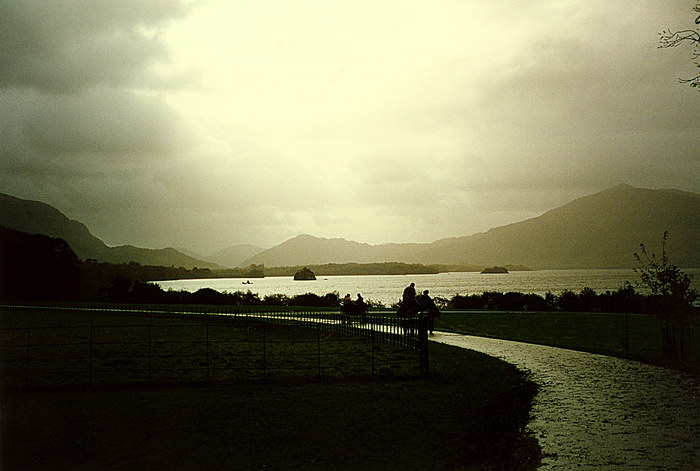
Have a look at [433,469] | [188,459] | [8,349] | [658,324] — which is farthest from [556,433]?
[658,324]

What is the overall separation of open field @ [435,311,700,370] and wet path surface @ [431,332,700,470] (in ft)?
10.8

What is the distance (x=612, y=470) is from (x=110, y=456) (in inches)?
316

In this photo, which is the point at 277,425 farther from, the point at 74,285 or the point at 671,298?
the point at 74,285

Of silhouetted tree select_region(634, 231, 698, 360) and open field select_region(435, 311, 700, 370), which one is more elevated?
silhouetted tree select_region(634, 231, 698, 360)

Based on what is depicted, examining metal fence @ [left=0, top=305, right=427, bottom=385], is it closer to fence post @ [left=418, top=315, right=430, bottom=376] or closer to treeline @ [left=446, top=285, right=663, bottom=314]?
fence post @ [left=418, top=315, right=430, bottom=376]

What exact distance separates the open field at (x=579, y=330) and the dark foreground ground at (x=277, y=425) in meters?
9.69

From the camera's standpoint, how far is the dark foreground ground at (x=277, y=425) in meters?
9.38

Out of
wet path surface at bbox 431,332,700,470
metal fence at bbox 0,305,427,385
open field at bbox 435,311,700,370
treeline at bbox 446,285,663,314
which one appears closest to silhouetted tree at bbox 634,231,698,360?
open field at bbox 435,311,700,370

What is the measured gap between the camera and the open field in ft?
79.8

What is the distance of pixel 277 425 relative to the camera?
1162 centimetres

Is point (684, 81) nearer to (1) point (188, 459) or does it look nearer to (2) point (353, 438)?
(2) point (353, 438)

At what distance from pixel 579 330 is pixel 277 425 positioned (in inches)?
1062

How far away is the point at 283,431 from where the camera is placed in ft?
36.6

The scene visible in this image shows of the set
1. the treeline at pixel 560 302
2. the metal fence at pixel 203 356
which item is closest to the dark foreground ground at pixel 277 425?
Result: the metal fence at pixel 203 356
